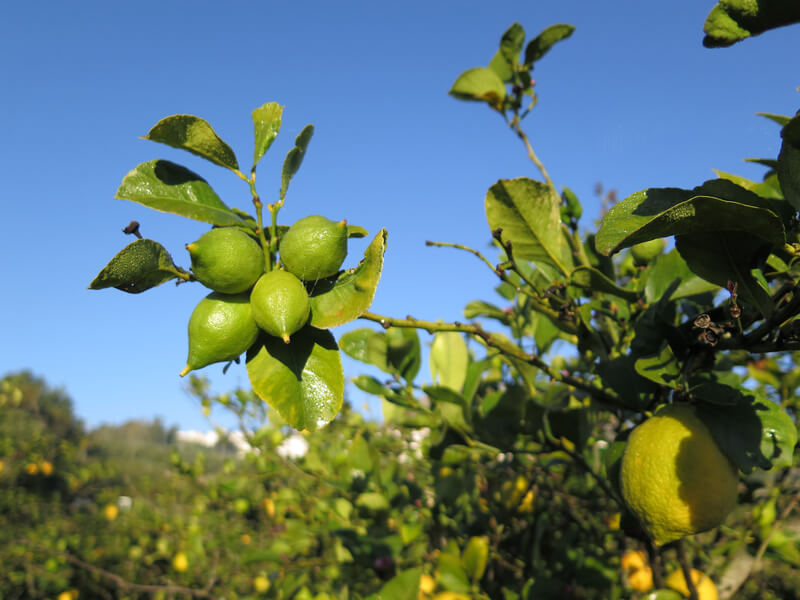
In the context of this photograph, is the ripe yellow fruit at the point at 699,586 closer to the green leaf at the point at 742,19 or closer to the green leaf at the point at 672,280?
the green leaf at the point at 672,280

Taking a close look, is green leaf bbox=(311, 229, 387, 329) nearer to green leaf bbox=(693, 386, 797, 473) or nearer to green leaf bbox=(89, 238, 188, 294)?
green leaf bbox=(89, 238, 188, 294)

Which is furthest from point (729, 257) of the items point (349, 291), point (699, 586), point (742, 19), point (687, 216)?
point (699, 586)

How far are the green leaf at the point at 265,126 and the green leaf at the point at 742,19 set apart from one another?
0.50 meters

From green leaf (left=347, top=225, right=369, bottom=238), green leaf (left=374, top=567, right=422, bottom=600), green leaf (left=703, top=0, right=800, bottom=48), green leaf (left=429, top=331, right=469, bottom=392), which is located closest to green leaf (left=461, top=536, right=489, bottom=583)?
green leaf (left=374, top=567, right=422, bottom=600)

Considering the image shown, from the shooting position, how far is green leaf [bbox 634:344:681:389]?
2.35 feet

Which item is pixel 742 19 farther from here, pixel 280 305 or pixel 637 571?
pixel 637 571

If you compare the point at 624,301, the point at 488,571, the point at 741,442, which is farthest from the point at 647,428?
the point at 488,571

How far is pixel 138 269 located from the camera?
0.60 metres

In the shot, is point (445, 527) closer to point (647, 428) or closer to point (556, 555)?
point (556, 555)

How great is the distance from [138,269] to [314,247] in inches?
7.5

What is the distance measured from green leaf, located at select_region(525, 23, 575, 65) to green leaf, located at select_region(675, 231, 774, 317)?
32.3 inches

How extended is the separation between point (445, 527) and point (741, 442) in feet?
4.76

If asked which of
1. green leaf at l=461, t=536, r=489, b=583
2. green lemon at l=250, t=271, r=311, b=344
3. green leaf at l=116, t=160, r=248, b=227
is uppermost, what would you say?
green leaf at l=116, t=160, r=248, b=227

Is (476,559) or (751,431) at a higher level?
(751,431)
